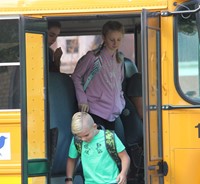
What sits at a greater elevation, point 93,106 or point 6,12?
point 6,12

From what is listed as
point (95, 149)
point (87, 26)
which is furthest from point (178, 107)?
point (87, 26)

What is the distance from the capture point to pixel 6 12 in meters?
4.68

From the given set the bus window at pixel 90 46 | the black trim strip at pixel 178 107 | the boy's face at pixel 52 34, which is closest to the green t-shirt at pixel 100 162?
the black trim strip at pixel 178 107

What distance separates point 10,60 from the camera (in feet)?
15.2

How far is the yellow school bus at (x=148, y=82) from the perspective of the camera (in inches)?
177

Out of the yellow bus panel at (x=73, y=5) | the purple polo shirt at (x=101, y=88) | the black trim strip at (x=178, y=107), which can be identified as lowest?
the black trim strip at (x=178, y=107)

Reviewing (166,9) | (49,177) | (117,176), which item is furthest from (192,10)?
(49,177)

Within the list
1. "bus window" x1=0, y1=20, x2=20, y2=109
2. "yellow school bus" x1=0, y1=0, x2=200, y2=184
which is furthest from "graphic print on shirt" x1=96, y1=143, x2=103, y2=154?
"bus window" x1=0, y1=20, x2=20, y2=109

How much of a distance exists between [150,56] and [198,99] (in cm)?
50

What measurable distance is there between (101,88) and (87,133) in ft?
2.39

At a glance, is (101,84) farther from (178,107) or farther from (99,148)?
(178,107)

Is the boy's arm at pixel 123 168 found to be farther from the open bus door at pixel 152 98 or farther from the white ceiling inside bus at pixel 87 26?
the white ceiling inside bus at pixel 87 26

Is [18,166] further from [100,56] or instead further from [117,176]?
[100,56]

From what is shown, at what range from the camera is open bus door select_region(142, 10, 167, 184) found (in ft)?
14.1
